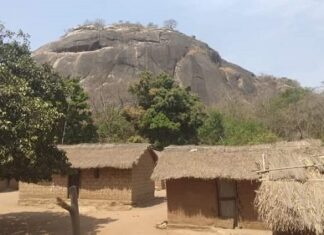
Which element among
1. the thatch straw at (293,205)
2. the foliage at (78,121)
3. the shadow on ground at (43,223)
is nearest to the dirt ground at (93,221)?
the shadow on ground at (43,223)

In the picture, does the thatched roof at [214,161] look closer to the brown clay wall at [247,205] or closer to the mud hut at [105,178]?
the brown clay wall at [247,205]

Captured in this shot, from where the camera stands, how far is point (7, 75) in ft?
50.1

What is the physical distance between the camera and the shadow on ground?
1759 centimetres

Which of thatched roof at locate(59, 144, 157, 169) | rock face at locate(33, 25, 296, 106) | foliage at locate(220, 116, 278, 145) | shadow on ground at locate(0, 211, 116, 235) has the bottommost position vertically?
shadow on ground at locate(0, 211, 116, 235)

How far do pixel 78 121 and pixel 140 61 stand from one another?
24.7m

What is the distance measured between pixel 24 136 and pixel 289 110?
29.3 meters

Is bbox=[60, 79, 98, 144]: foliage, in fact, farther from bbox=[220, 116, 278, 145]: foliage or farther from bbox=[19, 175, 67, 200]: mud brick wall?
bbox=[220, 116, 278, 145]: foliage

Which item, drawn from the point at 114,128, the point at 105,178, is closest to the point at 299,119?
the point at 114,128

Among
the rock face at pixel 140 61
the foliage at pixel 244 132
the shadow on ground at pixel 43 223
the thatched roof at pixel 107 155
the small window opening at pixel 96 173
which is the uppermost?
the rock face at pixel 140 61

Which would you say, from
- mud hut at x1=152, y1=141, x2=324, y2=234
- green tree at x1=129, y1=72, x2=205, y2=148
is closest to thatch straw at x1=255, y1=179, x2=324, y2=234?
mud hut at x1=152, y1=141, x2=324, y2=234

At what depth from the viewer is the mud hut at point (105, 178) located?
22906 mm

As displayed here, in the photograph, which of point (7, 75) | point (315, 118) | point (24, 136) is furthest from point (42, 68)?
point (315, 118)

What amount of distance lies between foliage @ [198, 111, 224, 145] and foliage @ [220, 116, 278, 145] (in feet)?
2.47

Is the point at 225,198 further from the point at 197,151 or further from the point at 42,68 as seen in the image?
the point at 42,68
